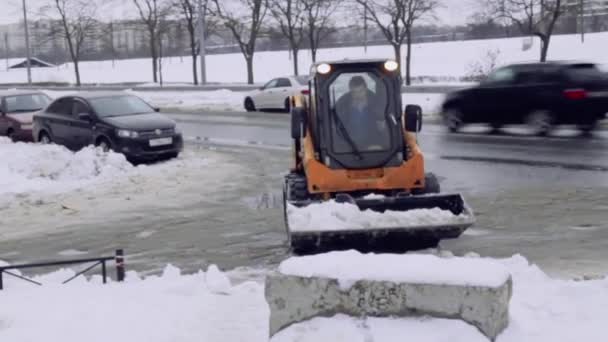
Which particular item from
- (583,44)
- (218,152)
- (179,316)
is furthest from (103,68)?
(179,316)

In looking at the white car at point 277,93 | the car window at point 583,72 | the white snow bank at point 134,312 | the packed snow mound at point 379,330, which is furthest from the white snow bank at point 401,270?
the white car at point 277,93

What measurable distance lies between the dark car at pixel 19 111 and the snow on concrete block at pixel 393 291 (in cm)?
1840

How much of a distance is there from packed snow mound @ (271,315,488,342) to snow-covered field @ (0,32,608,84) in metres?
40.4

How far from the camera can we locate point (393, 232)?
873 cm

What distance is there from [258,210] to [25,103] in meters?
14.1

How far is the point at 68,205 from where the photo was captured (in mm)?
13633

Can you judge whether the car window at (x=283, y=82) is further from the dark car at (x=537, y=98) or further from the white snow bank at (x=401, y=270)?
the white snow bank at (x=401, y=270)

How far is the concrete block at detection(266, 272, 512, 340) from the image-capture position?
5.31m

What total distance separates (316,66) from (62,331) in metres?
5.13

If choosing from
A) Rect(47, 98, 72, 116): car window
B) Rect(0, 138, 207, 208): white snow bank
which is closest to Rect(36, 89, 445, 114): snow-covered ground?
Rect(47, 98, 72, 116): car window

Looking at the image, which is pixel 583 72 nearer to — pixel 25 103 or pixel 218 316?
pixel 218 316

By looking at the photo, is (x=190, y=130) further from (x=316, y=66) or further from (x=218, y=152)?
(x=316, y=66)

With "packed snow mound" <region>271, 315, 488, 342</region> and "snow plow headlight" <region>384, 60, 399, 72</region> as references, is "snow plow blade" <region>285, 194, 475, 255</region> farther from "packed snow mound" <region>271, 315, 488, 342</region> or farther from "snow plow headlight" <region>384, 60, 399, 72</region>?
"packed snow mound" <region>271, 315, 488, 342</region>

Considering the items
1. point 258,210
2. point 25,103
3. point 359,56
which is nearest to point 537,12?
point 359,56
